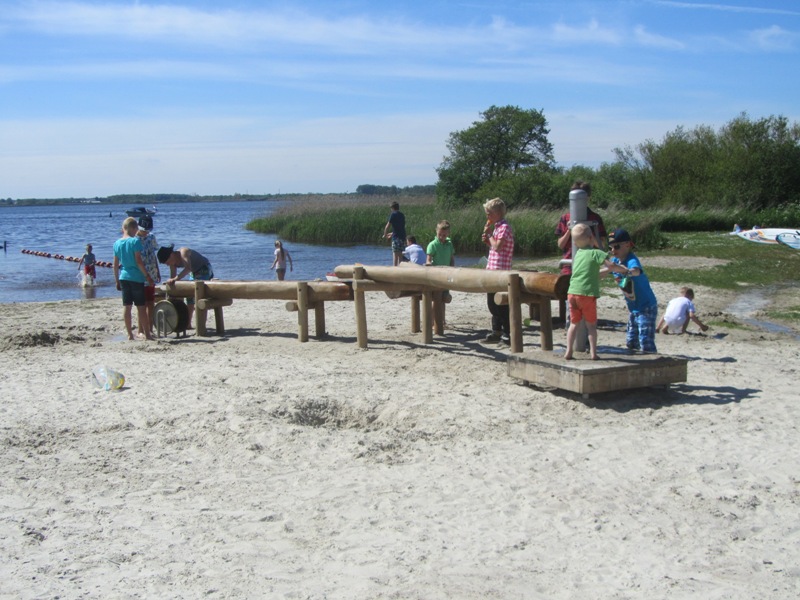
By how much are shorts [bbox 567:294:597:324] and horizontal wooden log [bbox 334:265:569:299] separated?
645 mm

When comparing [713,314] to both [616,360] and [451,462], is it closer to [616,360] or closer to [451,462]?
[616,360]

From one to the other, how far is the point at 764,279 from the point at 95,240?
4261cm

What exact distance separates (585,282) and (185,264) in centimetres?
643

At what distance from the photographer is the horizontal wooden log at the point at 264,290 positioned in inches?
414

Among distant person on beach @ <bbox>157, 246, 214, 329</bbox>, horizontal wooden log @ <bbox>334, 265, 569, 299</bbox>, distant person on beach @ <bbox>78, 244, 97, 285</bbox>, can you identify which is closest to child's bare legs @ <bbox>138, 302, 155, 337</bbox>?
distant person on beach @ <bbox>157, 246, 214, 329</bbox>

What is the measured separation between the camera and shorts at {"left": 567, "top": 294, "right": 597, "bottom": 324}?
7.19 meters

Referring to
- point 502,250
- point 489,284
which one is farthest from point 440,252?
point 489,284

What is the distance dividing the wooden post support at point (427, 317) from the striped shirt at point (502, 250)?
840 millimetres

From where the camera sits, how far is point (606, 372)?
23.0 feet

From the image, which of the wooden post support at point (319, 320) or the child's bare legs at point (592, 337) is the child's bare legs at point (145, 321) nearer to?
the wooden post support at point (319, 320)

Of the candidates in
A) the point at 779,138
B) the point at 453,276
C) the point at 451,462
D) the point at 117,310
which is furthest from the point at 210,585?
A: the point at 779,138

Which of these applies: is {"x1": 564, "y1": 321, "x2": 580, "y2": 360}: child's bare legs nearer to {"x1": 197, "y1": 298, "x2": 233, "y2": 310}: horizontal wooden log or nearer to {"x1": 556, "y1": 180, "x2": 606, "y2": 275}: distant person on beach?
{"x1": 556, "y1": 180, "x2": 606, "y2": 275}: distant person on beach

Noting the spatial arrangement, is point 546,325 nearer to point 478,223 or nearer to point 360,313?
point 360,313

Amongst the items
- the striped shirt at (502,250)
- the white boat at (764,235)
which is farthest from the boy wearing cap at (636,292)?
the white boat at (764,235)
